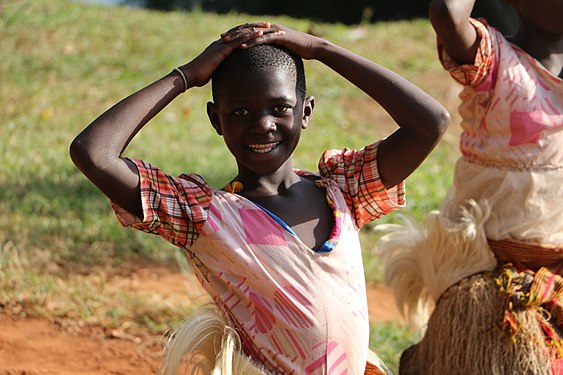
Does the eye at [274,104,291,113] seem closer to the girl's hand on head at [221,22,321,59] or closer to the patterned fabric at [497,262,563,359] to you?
the girl's hand on head at [221,22,321,59]

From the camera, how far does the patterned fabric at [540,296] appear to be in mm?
3135

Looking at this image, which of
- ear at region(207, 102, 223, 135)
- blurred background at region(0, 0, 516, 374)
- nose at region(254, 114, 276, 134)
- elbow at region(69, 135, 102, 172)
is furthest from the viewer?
blurred background at region(0, 0, 516, 374)

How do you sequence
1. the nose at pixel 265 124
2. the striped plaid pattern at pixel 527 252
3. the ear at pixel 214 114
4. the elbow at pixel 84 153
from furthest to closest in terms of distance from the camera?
the striped plaid pattern at pixel 527 252 → the ear at pixel 214 114 → the nose at pixel 265 124 → the elbow at pixel 84 153

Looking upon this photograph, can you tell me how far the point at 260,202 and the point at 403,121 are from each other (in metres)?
0.45

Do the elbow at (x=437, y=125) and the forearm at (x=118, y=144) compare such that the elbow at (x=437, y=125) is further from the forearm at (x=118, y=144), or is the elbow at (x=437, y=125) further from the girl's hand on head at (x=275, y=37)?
the forearm at (x=118, y=144)

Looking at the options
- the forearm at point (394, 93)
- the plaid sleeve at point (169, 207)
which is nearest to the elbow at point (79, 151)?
the plaid sleeve at point (169, 207)

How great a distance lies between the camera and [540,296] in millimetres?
3145

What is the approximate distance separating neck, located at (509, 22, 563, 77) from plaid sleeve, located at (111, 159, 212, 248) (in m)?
1.45

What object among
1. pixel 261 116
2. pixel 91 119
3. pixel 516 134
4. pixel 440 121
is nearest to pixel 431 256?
pixel 516 134

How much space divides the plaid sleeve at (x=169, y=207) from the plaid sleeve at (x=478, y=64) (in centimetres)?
115

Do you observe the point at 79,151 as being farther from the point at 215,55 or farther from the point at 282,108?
the point at 282,108

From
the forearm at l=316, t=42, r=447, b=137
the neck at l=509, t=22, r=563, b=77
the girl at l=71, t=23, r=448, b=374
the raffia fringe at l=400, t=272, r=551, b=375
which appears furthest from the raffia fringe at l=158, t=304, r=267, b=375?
the neck at l=509, t=22, r=563, b=77

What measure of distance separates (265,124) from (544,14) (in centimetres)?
132

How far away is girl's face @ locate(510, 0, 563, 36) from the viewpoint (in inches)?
123
